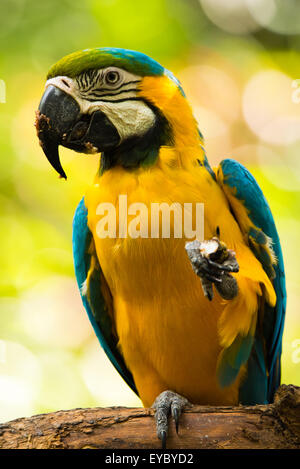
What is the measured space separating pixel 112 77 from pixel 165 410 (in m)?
1.52

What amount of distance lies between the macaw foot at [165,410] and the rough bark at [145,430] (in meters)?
0.03

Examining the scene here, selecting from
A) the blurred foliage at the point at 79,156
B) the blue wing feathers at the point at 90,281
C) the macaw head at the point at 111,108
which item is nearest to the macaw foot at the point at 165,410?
the blue wing feathers at the point at 90,281

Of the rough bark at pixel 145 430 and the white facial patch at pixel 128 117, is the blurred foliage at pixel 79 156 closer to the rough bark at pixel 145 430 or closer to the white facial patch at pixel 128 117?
the white facial patch at pixel 128 117

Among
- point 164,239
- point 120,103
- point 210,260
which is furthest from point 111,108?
point 210,260

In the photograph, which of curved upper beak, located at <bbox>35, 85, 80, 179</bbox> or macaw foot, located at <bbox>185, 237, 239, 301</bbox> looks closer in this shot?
macaw foot, located at <bbox>185, 237, 239, 301</bbox>

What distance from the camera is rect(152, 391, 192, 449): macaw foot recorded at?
2.22 metres

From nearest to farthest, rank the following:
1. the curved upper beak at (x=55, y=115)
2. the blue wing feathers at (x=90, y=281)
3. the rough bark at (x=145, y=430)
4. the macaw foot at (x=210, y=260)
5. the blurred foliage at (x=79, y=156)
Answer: the macaw foot at (x=210, y=260)
the rough bark at (x=145, y=430)
the curved upper beak at (x=55, y=115)
the blue wing feathers at (x=90, y=281)
the blurred foliage at (x=79, y=156)

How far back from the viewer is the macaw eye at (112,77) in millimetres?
2414

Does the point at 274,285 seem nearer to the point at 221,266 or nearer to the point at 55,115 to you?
the point at 221,266

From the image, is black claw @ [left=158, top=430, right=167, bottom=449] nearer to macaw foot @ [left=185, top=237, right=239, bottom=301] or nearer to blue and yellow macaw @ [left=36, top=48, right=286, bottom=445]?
blue and yellow macaw @ [left=36, top=48, right=286, bottom=445]

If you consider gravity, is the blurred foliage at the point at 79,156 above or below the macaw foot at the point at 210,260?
above

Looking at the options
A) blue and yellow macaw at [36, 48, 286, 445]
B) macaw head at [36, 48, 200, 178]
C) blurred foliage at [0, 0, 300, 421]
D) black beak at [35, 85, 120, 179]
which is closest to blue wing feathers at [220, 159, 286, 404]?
blue and yellow macaw at [36, 48, 286, 445]

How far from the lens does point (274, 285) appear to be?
2811 mm

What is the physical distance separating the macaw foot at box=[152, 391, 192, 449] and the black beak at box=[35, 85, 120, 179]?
3.93ft
